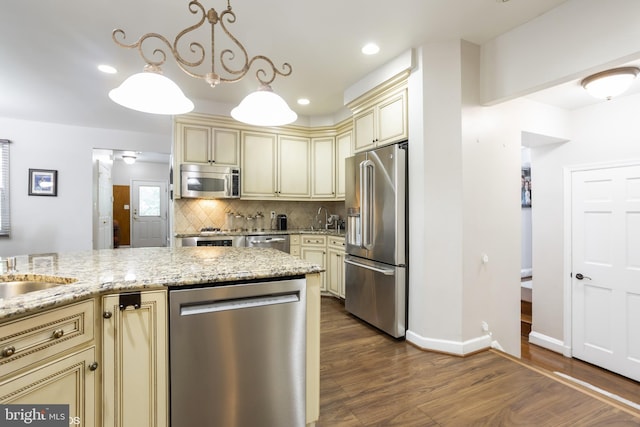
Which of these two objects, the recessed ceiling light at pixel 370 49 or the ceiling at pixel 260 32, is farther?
the recessed ceiling light at pixel 370 49

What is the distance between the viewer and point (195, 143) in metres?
4.02

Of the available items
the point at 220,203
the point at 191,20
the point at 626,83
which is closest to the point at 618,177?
the point at 626,83

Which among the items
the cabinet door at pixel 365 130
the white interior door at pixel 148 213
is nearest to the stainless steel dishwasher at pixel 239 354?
the cabinet door at pixel 365 130

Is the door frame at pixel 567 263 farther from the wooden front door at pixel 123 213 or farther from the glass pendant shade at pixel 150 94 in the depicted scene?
the wooden front door at pixel 123 213

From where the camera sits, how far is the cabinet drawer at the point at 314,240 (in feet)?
14.0

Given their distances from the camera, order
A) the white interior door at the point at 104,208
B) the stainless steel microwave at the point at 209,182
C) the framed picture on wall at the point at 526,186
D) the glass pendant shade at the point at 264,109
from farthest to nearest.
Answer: the framed picture on wall at the point at 526,186 < the white interior door at the point at 104,208 < the stainless steel microwave at the point at 209,182 < the glass pendant shade at the point at 264,109

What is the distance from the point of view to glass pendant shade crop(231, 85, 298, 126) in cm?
176

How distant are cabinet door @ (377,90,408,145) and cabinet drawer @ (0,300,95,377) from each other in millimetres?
2667

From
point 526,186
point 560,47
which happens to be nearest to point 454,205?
point 560,47

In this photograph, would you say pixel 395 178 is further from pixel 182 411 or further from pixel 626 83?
pixel 182 411

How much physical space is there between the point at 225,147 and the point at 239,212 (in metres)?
1.03

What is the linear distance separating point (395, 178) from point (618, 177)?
223cm

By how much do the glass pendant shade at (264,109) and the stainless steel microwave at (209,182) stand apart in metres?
2.33

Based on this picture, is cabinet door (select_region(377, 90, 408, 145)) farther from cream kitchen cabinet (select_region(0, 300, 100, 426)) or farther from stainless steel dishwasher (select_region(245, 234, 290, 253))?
cream kitchen cabinet (select_region(0, 300, 100, 426))
